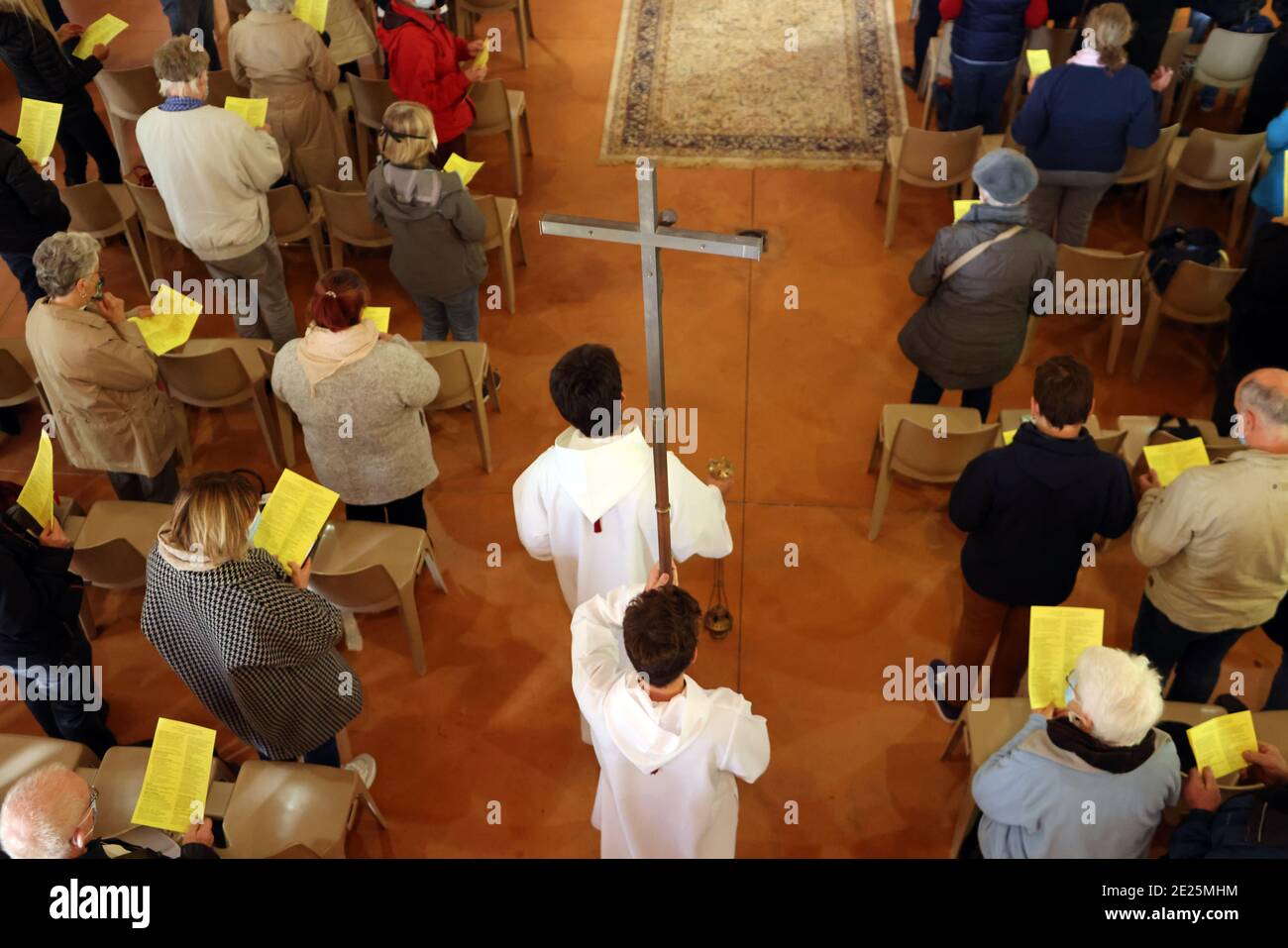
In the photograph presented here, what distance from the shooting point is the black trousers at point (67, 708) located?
12.4ft

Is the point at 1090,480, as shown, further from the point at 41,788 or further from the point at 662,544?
the point at 41,788

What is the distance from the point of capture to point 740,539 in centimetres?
509

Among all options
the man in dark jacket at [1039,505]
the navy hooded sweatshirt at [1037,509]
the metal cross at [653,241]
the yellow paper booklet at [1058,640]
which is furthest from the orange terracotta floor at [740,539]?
the metal cross at [653,241]

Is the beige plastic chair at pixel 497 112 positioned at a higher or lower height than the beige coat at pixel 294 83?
lower

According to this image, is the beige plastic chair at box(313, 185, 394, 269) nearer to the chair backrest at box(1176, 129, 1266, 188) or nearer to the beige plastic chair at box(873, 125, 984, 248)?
the beige plastic chair at box(873, 125, 984, 248)

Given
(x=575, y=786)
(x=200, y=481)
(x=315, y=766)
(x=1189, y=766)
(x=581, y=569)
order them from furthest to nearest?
1. (x=575, y=786)
2. (x=581, y=569)
3. (x=315, y=766)
4. (x=1189, y=766)
5. (x=200, y=481)

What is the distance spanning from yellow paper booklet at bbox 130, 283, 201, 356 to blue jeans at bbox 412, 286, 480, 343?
103 cm

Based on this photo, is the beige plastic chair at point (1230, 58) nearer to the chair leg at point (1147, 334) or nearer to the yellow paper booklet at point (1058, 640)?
the chair leg at point (1147, 334)

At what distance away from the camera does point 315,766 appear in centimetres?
359

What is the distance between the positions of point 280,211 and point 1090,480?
445 centimetres

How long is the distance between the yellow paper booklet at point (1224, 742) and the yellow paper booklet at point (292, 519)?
9.27 feet

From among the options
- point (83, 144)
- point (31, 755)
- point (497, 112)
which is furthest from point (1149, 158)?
point (83, 144)

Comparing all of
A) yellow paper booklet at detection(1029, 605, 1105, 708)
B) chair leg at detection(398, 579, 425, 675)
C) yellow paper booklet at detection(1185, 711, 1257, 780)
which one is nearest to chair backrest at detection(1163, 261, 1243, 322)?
yellow paper booklet at detection(1029, 605, 1105, 708)

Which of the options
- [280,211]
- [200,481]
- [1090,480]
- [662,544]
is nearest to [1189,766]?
[1090,480]
